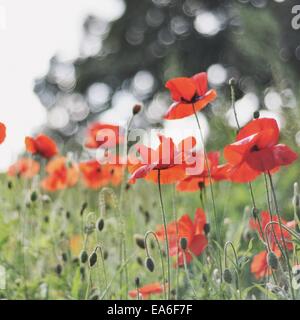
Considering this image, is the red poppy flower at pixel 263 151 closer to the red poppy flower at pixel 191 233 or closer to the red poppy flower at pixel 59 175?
the red poppy flower at pixel 191 233

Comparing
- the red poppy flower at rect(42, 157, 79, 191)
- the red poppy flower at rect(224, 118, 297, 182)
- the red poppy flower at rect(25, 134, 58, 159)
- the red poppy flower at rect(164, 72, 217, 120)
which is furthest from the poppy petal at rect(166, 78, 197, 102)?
the red poppy flower at rect(42, 157, 79, 191)

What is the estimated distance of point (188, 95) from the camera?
0.91m

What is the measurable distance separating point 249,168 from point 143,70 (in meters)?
4.11

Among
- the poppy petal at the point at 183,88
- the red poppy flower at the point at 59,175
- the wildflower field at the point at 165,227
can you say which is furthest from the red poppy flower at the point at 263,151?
the red poppy flower at the point at 59,175

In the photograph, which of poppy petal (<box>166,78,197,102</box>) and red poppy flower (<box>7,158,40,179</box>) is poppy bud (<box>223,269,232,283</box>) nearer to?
poppy petal (<box>166,78,197,102</box>)

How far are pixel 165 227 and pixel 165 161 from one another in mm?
84

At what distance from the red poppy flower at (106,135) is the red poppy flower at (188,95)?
25 cm

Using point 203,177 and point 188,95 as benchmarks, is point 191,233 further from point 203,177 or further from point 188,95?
point 188,95

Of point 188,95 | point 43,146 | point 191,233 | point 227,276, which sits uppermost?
point 43,146

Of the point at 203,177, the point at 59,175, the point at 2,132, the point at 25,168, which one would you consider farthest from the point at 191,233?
the point at 25,168

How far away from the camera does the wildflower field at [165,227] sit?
0.83 metres

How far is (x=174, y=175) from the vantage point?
90cm

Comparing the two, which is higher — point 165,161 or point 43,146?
point 43,146

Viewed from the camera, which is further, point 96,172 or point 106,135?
point 96,172
